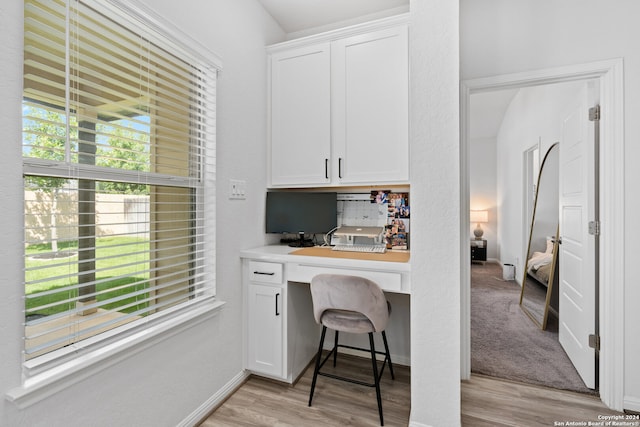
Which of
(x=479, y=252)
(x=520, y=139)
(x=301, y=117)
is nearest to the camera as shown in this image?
(x=301, y=117)

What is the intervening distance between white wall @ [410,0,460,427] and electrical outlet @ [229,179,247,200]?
3.75 ft

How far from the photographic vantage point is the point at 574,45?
6.11ft

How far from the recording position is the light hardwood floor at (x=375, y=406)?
5.64 feet

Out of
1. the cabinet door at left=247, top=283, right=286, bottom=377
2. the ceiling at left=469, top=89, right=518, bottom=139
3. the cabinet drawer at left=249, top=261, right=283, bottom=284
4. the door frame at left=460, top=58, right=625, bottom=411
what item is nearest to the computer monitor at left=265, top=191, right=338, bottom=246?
the cabinet drawer at left=249, top=261, right=283, bottom=284

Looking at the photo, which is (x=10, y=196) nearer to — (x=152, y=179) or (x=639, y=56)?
(x=152, y=179)

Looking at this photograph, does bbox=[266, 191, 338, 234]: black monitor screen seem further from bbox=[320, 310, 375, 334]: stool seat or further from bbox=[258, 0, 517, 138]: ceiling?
bbox=[258, 0, 517, 138]: ceiling

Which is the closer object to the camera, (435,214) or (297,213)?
(435,214)

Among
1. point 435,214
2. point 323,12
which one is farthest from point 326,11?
point 435,214

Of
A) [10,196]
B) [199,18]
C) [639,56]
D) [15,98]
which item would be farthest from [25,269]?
[639,56]

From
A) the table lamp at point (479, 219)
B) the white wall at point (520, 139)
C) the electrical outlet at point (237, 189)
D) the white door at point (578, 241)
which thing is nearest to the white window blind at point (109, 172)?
the electrical outlet at point (237, 189)

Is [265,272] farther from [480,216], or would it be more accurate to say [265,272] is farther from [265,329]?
[480,216]

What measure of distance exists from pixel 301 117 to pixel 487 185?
5.38 m

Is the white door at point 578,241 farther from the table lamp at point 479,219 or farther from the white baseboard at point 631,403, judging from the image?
the table lamp at point 479,219

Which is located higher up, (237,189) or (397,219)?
(237,189)
